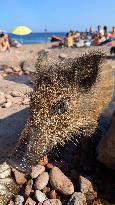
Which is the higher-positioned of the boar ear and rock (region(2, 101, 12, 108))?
the boar ear

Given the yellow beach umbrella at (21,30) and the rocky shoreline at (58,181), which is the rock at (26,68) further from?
the yellow beach umbrella at (21,30)

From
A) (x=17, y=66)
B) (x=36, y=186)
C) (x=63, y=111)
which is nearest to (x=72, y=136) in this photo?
(x=63, y=111)

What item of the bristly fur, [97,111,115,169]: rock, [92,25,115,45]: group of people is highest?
the bristly fur

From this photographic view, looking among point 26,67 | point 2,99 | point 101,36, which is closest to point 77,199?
point 2,99

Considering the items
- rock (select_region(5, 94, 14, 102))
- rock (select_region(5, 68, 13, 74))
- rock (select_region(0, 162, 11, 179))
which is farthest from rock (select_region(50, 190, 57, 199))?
rock (select_region(5, 68, 13, 74))

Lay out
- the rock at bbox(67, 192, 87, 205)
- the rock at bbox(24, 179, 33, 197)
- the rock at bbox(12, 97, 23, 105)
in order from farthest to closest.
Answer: the rock at bbox(12, 97, 23, 105) < the rock at bbox(24, 179, 33, 197) < the rock at bbox(67, 192, 87, 205)

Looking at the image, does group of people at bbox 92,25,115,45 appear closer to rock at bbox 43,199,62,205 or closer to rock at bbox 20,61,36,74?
rock at bbox 20,61,36,74
